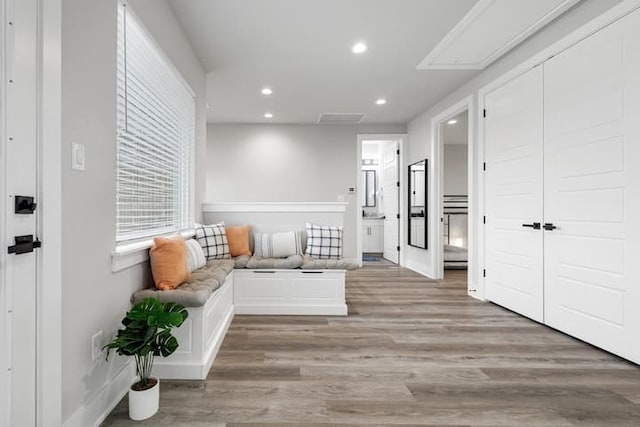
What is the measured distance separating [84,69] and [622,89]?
3089 millimetres

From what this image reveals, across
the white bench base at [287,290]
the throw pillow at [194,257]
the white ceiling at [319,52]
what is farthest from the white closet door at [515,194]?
the throw pillow at [194,257]

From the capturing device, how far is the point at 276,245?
3.66 meters

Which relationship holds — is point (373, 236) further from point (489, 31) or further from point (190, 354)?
point (190, 354)

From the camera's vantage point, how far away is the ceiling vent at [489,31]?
2537 millimetres

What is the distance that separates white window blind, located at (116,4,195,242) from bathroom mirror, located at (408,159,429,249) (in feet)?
11.5

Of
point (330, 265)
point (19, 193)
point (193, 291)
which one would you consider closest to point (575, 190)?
point (330, 265)

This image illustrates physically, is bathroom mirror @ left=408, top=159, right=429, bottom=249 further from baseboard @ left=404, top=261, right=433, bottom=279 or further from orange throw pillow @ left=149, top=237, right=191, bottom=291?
orange throw pillow @ left=149, top=237, right=191, bottom=291

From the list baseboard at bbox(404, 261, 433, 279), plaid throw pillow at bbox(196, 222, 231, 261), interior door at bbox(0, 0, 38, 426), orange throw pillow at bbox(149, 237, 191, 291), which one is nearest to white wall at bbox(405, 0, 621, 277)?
baseboard at bbox(404, 261, 433, 279)

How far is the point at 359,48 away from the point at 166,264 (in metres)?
2.55

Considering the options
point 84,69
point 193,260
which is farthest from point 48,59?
point 193,260

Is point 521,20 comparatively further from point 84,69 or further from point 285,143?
point 285,143

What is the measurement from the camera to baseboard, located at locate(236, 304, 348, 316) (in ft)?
10.6

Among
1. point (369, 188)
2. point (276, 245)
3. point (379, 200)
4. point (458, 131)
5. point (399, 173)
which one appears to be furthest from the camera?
point (369, 188)

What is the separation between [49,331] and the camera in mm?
1268
